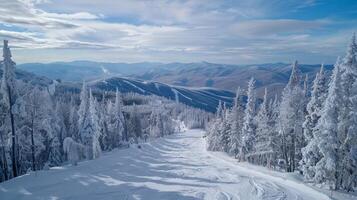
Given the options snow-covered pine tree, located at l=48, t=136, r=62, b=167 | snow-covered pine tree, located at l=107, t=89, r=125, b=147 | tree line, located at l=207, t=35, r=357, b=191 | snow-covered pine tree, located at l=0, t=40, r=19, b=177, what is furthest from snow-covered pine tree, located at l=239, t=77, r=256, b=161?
snow-covered pine tree, located at l=107, t=89, r=125, b=147

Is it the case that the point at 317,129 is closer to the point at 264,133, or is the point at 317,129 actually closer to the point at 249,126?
the point at 264,133

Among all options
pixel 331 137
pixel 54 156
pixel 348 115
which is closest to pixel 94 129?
pixel 54 156

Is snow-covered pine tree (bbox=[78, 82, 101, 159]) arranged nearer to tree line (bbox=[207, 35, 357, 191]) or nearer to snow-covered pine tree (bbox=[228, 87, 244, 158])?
snow-covered pine tree (bbox=[228, 87, 244, 158])

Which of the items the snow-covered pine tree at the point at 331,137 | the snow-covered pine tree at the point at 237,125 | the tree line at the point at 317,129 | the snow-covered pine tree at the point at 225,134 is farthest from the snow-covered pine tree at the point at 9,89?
the snow-covered pine tree at the point at 225,134

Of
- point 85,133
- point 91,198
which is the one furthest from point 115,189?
point 85,133

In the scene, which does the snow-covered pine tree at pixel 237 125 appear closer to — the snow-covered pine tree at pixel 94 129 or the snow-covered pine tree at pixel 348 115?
the snow-covered pine tree at pixel 94 129

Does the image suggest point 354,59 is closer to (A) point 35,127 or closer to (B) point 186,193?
(B) point 186,193
